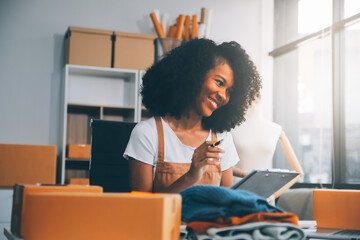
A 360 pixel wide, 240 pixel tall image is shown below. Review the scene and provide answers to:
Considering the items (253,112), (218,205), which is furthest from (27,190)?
(253,112)

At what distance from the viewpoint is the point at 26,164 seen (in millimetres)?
3576

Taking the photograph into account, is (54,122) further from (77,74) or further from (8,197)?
(8,197)

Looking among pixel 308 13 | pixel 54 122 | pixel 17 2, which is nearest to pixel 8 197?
pixel 54 122

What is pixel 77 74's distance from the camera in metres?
4.28

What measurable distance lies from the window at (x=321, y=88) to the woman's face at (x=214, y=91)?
207cm

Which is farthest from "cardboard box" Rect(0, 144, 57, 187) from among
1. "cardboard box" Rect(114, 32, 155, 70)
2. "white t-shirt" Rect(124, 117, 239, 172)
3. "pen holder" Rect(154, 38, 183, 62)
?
"white t-shirt" Rect(124, 117, 239, 172)

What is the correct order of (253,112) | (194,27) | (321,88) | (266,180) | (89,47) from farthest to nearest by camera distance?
(194,27)
(89,47)
(321,88)
(253,112)
(266,180)

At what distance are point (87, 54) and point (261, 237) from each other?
344 centimetres

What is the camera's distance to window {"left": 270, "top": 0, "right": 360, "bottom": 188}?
352 cm

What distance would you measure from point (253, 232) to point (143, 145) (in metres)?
0.91

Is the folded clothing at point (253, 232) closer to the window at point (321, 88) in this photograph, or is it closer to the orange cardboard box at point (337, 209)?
the orange cardboard box at point (337, 209)

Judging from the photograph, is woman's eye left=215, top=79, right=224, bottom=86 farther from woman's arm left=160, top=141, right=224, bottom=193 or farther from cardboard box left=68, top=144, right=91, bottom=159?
cardboard box left=68, top=144, right=91, bottom=159

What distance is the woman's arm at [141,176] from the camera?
1628mm

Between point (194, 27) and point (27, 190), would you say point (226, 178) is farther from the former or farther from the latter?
point (194, 27)
